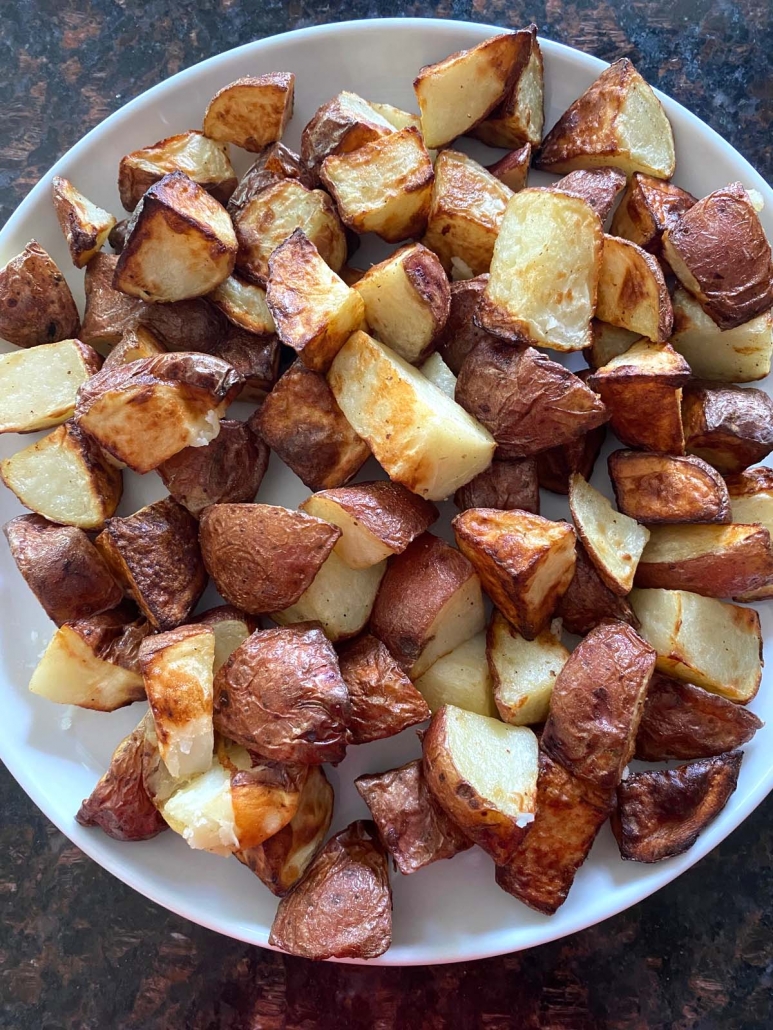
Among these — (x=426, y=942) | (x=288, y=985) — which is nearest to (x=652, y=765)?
(x=426, y=942)

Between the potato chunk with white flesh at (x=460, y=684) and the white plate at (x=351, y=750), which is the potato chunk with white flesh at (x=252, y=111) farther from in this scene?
the potato chunk with white flesh at (x=460, y=684)

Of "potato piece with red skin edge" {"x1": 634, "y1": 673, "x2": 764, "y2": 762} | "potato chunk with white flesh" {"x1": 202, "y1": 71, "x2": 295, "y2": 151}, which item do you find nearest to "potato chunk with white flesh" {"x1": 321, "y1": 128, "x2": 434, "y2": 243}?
"potato chunk with white flesh" {"x1": 202, "y1": 71, "x2": 295, "y2": 151}

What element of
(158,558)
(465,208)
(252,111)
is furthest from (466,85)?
(158,558)

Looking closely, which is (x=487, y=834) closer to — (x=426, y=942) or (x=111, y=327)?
(x=426, y=942)

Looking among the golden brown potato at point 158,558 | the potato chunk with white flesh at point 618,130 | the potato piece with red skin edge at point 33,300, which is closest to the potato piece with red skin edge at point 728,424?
the potato chunk with white flesh at point 618,130

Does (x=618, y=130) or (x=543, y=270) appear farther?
(x=618, y=130)

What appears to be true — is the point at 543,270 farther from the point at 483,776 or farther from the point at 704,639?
the point at 483,776
